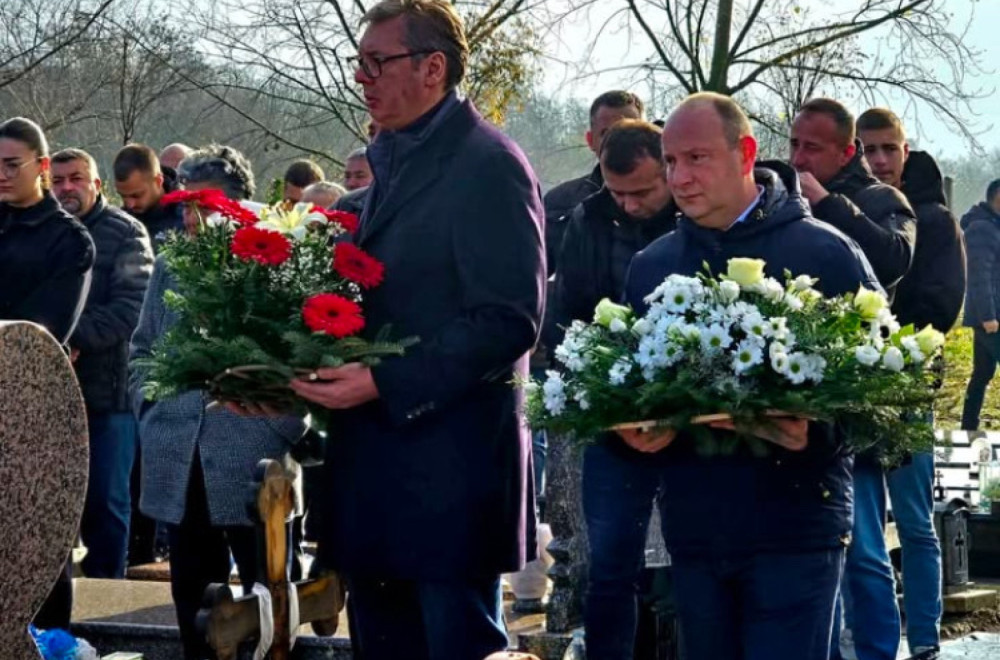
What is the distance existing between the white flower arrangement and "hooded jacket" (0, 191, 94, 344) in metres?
3.53

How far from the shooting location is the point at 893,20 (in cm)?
1792

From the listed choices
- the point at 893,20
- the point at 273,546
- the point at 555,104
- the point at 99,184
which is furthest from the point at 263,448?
the point at 555,104

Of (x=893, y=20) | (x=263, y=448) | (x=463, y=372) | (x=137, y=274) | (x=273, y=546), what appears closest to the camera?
(x=463, y=372)

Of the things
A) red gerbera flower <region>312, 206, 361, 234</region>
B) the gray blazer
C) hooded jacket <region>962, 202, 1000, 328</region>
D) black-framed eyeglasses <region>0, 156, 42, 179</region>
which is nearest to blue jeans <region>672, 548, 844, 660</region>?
red gerbera flower <region>312, 206, 361, 234</region>

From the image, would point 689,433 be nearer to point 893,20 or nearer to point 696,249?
point 696,249

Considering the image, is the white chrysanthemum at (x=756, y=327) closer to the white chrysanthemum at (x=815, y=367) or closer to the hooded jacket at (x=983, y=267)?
the white chrysanthemum at (x=815, y=367)

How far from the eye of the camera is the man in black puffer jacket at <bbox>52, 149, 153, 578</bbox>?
29.7ft

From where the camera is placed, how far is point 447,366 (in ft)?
15.8

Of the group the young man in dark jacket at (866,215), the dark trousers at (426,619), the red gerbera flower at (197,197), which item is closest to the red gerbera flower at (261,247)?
the red gerbera flower at (197,197)

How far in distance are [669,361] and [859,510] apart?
273 cm

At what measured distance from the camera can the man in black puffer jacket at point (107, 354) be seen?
906cm

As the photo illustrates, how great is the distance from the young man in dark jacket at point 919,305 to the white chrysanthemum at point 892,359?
8.67 ft

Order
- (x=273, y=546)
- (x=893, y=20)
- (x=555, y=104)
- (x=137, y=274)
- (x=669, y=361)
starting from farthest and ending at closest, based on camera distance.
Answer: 1. (x=555, y=104)
2. (x=893, y=20)
3. (x=137, y=274)
4. (x=273, y=546)
5. (x=669, y=361)

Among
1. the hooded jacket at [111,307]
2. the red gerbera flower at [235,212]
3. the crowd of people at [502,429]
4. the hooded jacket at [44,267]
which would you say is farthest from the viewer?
the hooded jacket at [111,307]
